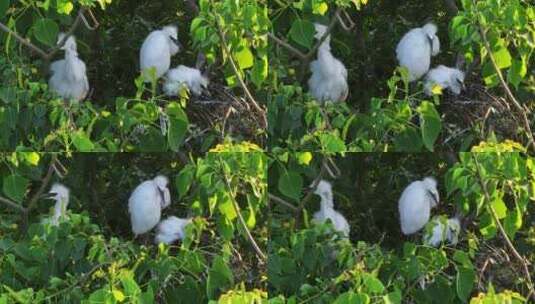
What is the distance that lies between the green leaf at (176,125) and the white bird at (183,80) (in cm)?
4

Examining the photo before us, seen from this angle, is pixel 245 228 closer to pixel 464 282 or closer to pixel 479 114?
pixel 464 282

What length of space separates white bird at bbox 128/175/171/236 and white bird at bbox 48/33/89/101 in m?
0.32

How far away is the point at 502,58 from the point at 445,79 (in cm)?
18

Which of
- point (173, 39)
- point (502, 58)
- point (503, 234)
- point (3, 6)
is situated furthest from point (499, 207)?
point (3, 6)

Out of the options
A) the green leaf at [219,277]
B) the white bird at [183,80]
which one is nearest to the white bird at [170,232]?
the green leaf at [219,277]

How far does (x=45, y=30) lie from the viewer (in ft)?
10.7

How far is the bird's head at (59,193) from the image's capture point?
3.32 meters

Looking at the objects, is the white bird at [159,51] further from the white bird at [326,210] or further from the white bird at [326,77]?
the white bird at [326,210]

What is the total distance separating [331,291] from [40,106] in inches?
38.9

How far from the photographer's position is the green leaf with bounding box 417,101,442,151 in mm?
3322

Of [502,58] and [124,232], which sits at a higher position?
[502,58]

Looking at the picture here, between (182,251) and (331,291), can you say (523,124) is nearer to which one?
(331,291)

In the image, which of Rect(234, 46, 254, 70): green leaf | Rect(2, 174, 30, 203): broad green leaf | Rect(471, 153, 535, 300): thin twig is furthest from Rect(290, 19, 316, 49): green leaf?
Rect(2, 174, 30, 203): broad green leaf

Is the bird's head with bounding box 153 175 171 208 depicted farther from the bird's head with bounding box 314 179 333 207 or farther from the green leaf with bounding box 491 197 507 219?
the green leaf with bounding box 491 197 507 219
